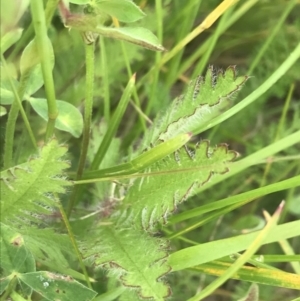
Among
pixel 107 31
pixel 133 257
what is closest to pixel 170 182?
pixel 133 257

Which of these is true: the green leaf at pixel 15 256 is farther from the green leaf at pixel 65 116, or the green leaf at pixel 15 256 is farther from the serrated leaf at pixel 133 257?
the green leaf at pixel 65 116

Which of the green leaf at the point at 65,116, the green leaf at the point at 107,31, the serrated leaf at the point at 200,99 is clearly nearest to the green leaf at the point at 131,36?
the green leaf at the point at 107,31

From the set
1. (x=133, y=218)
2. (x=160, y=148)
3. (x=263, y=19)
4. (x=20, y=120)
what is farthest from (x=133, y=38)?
(x=263, y=19)

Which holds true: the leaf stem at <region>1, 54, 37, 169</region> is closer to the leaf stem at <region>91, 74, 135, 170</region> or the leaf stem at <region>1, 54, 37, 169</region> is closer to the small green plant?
the small green plant

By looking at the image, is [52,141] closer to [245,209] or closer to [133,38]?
[133,38]

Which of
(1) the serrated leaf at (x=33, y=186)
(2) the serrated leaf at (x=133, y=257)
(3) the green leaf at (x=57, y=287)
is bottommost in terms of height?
(3) the green leaf at (x=57, y=287)

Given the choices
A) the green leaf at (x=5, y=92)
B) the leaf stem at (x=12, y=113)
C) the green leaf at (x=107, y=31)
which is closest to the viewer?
the green leaf at (x=107, y=31)
